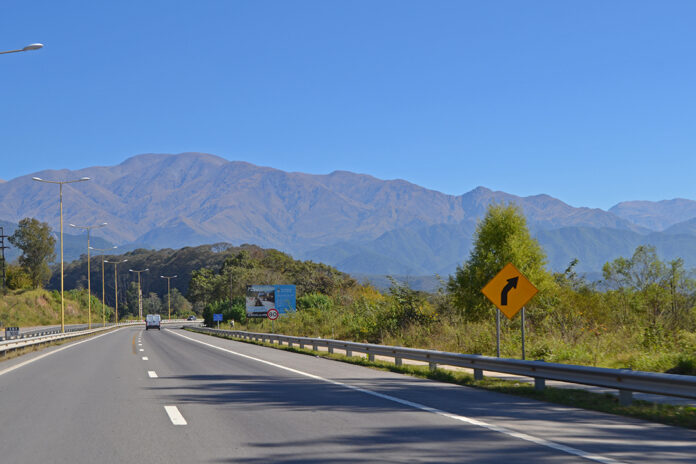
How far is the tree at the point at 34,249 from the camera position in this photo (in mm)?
128250

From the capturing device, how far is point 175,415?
10.3 meters

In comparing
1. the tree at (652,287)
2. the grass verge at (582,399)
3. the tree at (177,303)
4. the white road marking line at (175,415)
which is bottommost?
the tree at (177,303)

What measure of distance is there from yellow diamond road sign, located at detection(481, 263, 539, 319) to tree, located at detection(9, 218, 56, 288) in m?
126

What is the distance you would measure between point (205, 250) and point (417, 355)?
177 metres

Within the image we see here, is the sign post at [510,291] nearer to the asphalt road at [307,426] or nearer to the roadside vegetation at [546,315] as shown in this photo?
the asphalt road at [307,426]

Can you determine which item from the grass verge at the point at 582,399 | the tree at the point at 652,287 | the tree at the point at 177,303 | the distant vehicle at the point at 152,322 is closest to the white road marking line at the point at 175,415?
the grass verge at the point at 582,399

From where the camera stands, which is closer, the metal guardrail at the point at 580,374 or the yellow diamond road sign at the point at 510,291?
the metal guardrail at the point at 580,374

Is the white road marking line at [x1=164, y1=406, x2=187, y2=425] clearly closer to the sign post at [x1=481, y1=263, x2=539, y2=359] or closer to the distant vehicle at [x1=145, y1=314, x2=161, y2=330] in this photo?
the sign post at [x1=481, y1=263, x2=539, y2=359]

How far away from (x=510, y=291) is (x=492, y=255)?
32753 mm

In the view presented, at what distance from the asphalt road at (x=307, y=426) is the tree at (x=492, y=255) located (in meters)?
31.5

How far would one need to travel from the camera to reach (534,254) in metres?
46.2

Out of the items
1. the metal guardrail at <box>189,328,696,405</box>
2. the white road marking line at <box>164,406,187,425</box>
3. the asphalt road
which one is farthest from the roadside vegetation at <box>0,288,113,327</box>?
the white road marking line at <box>164,406,187,425</box>

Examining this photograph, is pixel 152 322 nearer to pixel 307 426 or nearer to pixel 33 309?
pixel 33 309

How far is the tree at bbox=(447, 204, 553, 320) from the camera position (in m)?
45.7
